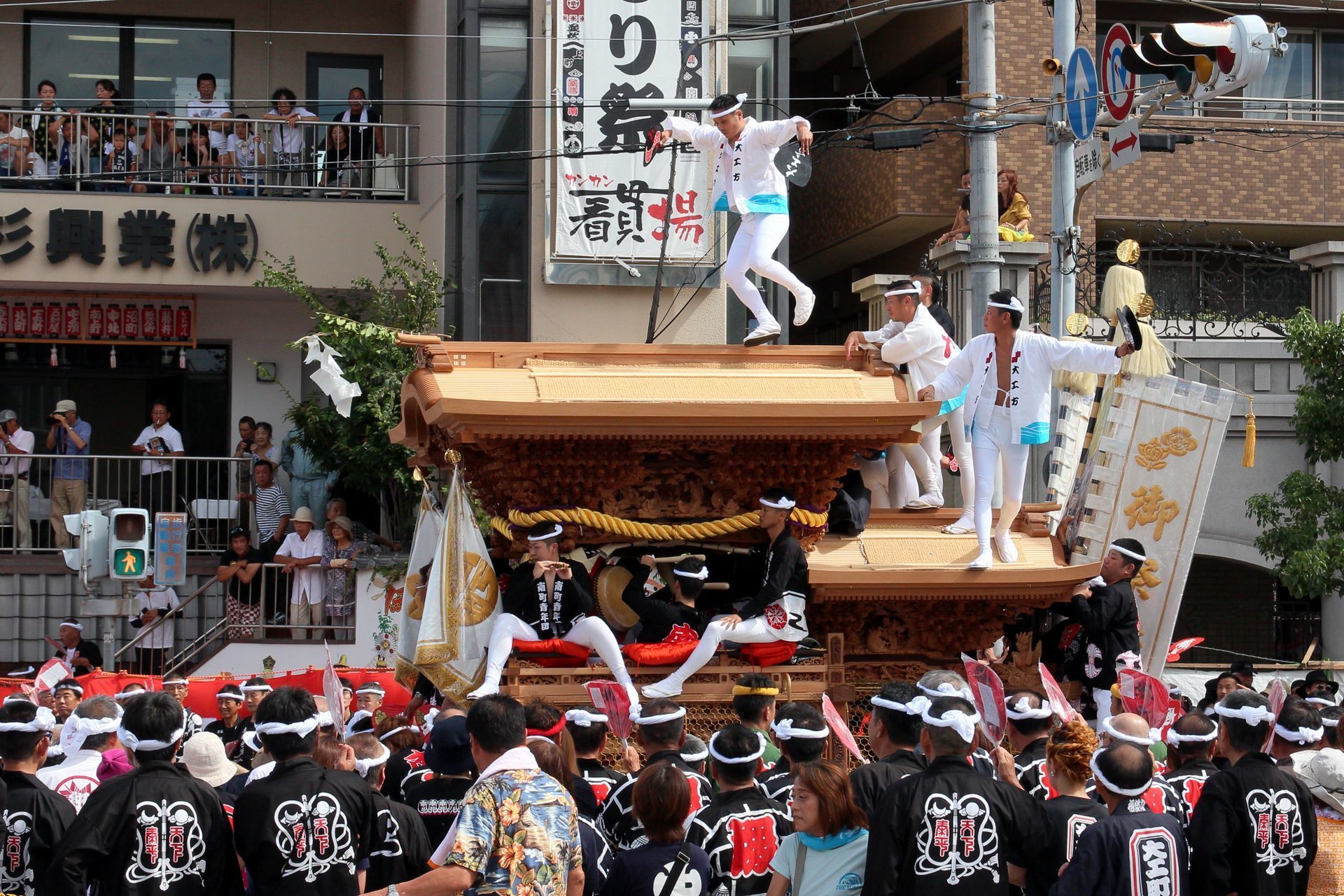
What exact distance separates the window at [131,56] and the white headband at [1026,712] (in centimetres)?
1520

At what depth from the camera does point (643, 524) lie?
9711 millimetres

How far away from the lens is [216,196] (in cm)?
1806

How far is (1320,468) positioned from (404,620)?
10485mm

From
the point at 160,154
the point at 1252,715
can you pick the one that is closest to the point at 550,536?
the point at 1252,715

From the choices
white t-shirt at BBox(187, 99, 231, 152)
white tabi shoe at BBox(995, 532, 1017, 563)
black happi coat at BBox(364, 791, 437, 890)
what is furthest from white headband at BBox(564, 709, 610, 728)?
white t-shirt at BBox(187, 99, 231, 152)

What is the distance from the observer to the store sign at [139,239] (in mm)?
17609

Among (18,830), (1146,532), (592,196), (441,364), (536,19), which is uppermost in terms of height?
(536,19)

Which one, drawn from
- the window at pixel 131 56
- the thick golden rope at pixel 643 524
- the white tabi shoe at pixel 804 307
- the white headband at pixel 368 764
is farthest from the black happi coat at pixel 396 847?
the window at pixel 131 56

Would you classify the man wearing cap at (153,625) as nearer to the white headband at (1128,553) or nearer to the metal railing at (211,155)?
the metal railing at (211,155)

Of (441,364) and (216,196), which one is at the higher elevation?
(216,196)

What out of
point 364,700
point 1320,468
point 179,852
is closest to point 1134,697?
point 364,700

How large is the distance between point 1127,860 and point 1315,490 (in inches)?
415

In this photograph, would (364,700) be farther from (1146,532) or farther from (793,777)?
(1146,532)

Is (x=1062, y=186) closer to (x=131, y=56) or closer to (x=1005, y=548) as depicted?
(x=1005, y=548)
